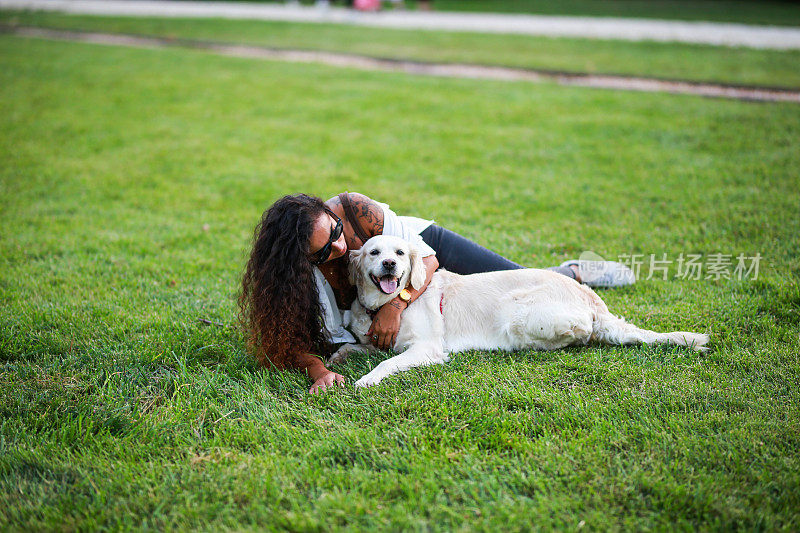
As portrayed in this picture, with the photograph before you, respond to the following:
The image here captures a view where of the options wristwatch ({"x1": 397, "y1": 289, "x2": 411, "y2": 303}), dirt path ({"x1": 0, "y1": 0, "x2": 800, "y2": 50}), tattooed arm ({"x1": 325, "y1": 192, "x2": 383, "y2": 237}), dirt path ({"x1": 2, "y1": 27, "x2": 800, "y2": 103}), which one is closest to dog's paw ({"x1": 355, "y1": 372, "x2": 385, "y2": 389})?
wristwatch ({"x1": 397, "y1": 289, "x2": 411, "y2": 303})

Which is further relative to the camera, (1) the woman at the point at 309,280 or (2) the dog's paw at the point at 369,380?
(1) the woman at the point at 309,280

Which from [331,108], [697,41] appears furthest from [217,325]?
[697,41]

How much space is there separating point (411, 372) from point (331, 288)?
2.95ft

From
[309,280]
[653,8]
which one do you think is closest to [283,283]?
[309,280]

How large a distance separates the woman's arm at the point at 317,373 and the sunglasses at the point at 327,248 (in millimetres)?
635

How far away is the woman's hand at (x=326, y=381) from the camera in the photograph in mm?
3506

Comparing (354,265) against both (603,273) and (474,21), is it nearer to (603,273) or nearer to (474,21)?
(603,273)

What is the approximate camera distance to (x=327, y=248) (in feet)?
12.3

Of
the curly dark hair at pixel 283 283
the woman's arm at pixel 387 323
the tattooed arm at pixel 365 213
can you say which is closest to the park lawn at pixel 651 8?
the tattooed arm at pixel 365 213

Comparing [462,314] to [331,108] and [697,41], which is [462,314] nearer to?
[331,108]

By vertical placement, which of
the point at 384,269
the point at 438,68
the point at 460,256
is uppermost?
the point at 438,68

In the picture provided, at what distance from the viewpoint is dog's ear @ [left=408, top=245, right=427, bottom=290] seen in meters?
3.91

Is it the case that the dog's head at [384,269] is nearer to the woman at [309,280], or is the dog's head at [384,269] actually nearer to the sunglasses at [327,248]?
the woman at [309,280]

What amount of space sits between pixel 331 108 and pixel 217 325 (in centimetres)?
753
